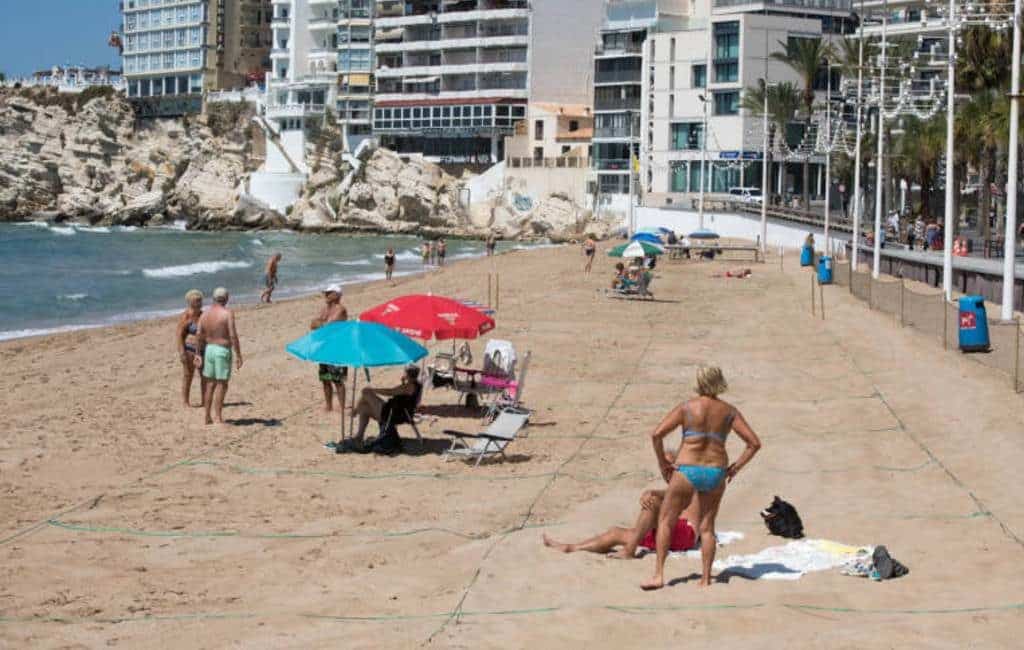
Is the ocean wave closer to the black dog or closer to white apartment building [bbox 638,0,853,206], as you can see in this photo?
white apartment building [bbox 638,0,853,206]

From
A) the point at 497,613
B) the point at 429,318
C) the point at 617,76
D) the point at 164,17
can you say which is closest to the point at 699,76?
the point at 617,76

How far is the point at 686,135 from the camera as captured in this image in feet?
289

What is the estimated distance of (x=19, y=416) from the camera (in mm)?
17578

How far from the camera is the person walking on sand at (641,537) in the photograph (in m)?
9.98

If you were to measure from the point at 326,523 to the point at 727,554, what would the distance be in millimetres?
3306

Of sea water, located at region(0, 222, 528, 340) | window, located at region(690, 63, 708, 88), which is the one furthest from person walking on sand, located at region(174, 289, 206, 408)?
window, located at region(690, 63, 708, 88)

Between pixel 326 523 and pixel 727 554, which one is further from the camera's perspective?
pixel 326 523

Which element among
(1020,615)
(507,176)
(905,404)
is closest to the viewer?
(1020,615)

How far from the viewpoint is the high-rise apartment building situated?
12525 centimetres

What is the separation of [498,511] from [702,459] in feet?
11.0

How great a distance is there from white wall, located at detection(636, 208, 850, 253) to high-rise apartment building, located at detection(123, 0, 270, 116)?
57133mm

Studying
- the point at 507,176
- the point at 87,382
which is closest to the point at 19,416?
the point at 87,382

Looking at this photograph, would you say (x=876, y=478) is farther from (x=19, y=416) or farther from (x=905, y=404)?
(x=19, y=416)

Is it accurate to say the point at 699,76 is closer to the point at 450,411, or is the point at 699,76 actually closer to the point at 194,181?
the point at 194,181
